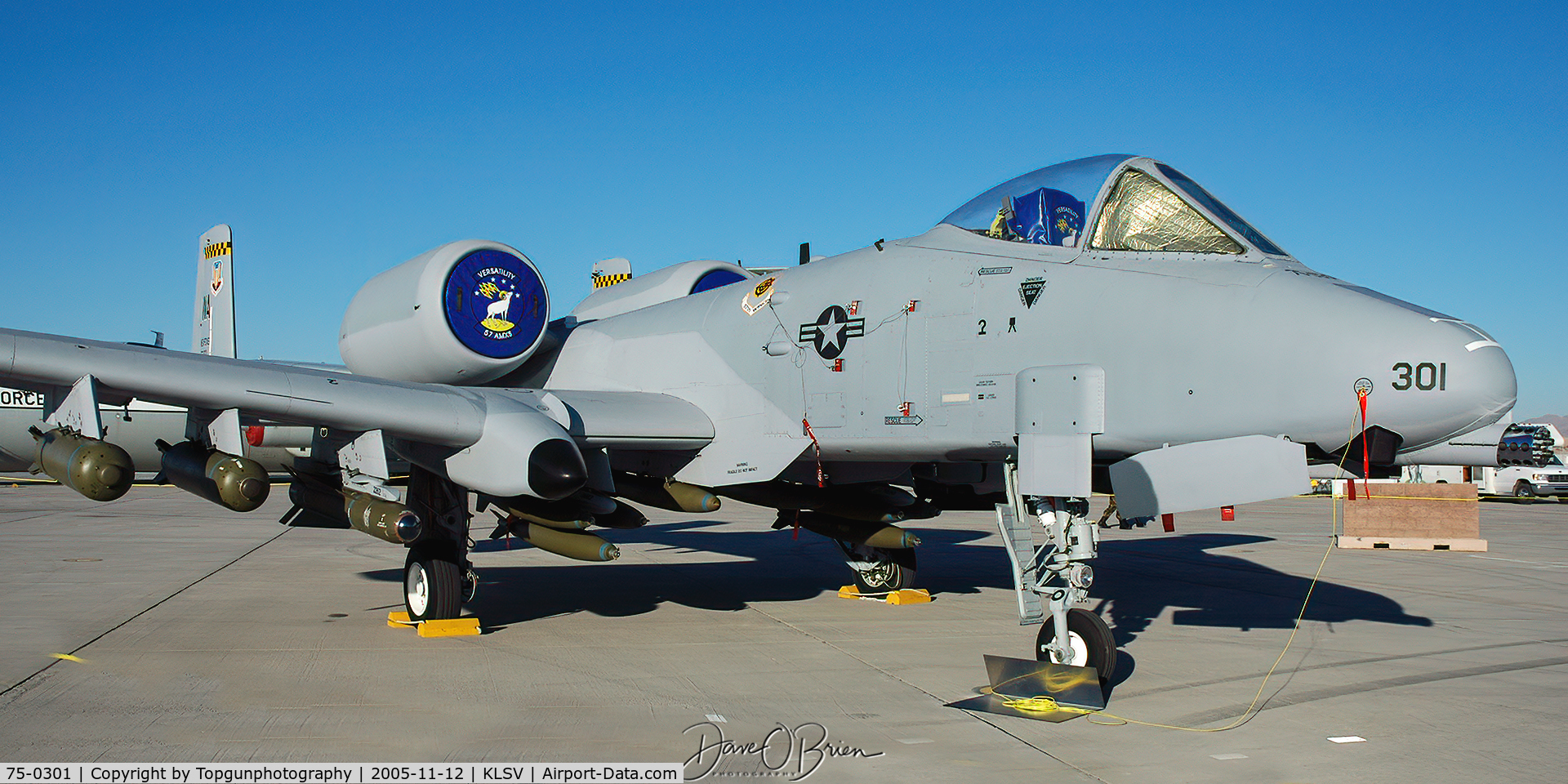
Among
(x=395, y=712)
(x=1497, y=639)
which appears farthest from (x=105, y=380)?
(x=1497, y=639)

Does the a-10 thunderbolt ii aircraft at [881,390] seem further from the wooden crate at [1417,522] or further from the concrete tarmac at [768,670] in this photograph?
the wooden crate at [1417,522]

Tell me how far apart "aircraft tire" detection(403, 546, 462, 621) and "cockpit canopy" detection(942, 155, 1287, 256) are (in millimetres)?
5859

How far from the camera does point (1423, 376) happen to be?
6.18 metres

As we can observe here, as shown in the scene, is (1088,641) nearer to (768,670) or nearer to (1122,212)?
(768,670)

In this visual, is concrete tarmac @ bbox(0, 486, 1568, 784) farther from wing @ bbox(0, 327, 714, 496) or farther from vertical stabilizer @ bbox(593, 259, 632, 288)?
vertical stabilizer @ bbox(593, 259, 632, 288)

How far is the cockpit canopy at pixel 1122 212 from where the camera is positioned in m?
7.27

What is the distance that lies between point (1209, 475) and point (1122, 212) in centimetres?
196

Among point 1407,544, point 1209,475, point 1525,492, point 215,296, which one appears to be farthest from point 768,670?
point 1525,492

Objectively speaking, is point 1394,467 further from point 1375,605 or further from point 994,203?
point 1375,605

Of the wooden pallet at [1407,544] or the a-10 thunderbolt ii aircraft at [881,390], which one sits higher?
the a-10 thunderbolt ii aircraft at [881,390]

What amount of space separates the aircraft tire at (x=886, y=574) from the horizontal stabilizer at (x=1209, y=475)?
5322 mm

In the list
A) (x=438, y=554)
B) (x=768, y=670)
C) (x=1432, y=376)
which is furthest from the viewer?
(x=438, y=554)

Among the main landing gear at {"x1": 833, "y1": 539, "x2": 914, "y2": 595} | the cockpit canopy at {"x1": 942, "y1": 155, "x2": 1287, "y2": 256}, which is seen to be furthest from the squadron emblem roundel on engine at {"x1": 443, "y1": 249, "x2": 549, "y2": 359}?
the cockpit canopy at {"x1": 942, "y1": 155, "x2": 1287, "y2": 256}

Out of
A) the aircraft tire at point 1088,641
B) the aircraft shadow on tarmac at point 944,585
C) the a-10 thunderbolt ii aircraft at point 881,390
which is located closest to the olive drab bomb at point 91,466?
the a-10 thunderbolt ii aircraft at point 881,390
